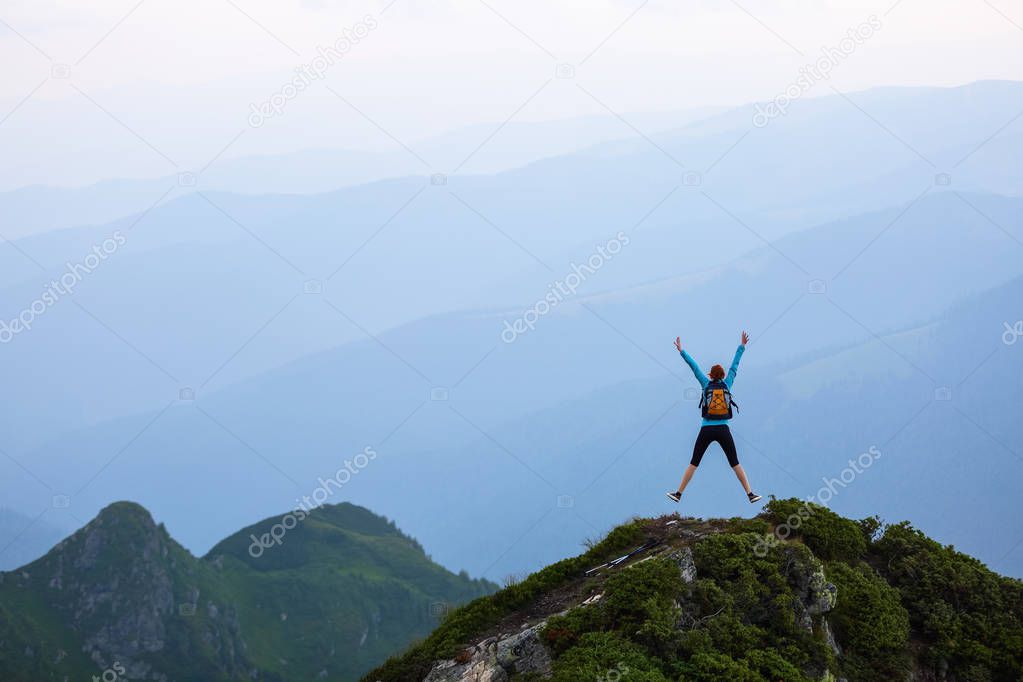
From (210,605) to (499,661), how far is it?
6093 inches

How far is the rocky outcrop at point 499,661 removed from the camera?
1833 cm

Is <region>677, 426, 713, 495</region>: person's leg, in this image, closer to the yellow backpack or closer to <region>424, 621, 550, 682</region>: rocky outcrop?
the yellow backpack

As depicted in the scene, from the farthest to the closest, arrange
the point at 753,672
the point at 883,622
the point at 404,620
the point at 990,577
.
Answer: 1. the point at 404,620
2. the point at 990,577
3. the point at 883,622
4. the point at 753,672

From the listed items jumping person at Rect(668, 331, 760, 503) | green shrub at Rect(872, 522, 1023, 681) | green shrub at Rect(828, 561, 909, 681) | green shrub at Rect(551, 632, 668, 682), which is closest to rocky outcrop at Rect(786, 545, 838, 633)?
green shrub at Rect(828, 561, 909, 681)

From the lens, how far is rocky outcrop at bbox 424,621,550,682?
1833cm

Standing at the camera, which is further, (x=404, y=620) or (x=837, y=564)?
(x=404, y=620)

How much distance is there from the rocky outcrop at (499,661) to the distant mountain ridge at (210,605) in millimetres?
128784

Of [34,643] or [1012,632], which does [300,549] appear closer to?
[34,643]

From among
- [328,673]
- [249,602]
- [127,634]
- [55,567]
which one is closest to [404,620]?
[328,673]

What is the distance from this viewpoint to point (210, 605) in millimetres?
160250

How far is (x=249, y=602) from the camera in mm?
170125

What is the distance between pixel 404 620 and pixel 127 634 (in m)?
45.5

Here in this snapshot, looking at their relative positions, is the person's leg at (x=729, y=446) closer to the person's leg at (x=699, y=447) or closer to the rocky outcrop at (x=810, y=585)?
the person's leg at (x=699, y=447)

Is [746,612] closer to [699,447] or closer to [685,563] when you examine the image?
[685,563]
